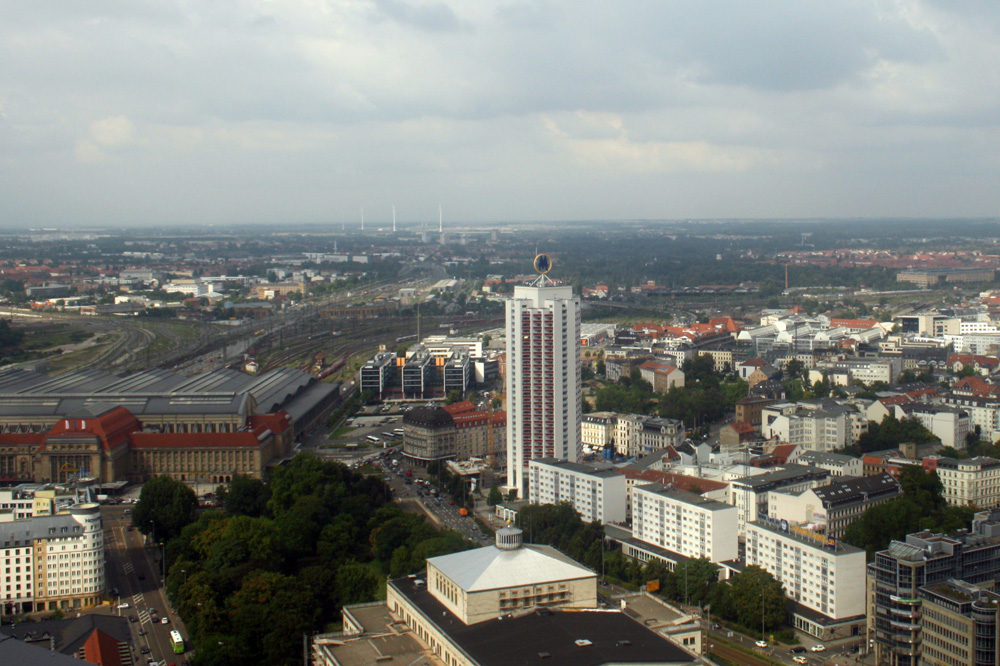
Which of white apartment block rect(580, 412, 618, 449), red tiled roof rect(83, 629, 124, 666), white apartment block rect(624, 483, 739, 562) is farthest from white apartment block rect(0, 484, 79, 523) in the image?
white apartment block rect(580, 412, 618, 449)

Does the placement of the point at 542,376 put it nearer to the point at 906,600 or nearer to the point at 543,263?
the point at 543,263

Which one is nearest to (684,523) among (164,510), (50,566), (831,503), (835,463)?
(831,503)

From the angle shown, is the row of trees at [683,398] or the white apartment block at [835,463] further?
the row of trees at [683,398]

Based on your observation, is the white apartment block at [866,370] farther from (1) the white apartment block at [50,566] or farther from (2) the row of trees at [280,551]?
(1) the white apartment block at [50,566]

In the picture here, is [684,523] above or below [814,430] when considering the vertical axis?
below

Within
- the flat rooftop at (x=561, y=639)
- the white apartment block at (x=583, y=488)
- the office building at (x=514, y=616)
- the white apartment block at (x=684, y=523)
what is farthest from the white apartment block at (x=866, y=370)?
the flat rooftop at (x=561, y=639)
